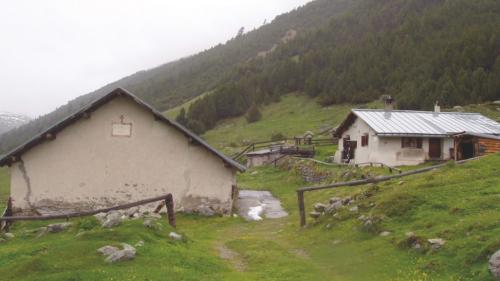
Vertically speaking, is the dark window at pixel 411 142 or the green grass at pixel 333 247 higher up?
the dark window at pixel 411 142

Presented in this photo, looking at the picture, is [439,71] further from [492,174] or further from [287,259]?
[287,259]

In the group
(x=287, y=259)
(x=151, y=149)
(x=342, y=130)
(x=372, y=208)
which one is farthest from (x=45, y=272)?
(x=342, y=130)

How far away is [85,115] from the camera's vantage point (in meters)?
23.5

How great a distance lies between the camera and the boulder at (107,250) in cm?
1193

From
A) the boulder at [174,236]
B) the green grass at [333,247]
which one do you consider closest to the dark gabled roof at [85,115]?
the green grass at [333,247]

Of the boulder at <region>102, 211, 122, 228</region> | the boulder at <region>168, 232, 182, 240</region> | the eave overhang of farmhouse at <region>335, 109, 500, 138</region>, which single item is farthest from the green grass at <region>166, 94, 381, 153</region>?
the boulder at <region>102, 211, 122, 228</region>

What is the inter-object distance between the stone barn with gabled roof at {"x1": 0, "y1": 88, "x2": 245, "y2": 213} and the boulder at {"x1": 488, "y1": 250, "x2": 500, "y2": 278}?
15.2 m

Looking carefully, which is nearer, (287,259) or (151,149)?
(287,259)

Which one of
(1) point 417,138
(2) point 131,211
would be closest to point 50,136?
(2) point 131,211

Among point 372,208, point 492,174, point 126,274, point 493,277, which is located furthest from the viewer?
point 492,174

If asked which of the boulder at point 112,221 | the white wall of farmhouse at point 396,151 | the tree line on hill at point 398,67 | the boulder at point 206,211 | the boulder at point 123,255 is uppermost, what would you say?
the tree line on hill at point 398,67

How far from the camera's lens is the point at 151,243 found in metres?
13.3

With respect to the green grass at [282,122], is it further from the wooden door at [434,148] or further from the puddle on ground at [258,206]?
the puddle on ground at [258,206]

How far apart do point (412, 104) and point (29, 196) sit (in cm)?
6739
